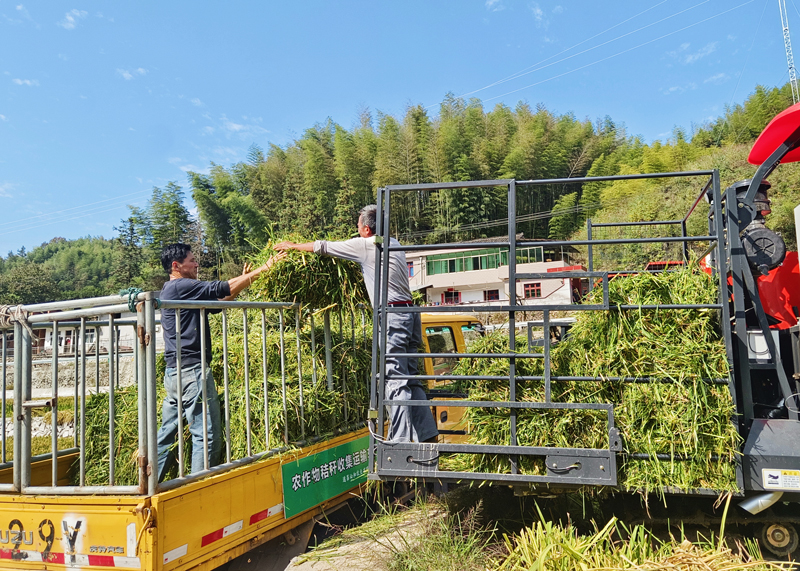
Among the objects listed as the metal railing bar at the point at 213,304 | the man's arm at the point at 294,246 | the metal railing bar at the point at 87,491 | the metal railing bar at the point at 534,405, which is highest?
the man's arm at the point at 294,246

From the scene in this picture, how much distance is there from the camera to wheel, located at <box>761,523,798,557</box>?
3.30 metres

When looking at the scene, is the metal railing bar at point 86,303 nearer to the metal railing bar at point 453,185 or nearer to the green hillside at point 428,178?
the metal railing bar at point 453,185

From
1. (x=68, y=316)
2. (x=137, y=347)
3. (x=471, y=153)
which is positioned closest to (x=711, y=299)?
(x=137, y=347)

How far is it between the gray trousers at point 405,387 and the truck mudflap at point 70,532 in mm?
1629

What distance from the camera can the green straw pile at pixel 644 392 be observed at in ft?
9.59

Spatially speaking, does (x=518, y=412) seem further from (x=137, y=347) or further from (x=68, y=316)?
(x=68, y=316)

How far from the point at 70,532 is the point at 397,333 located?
2299 millimetres

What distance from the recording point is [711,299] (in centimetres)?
307

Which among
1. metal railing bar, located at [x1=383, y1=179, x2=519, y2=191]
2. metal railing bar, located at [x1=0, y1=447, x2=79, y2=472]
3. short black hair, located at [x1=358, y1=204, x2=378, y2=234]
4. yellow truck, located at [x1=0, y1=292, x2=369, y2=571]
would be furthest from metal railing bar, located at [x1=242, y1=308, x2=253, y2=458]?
metal railing bar, located at [x1=0, y1=447, x2=79, y2=472]

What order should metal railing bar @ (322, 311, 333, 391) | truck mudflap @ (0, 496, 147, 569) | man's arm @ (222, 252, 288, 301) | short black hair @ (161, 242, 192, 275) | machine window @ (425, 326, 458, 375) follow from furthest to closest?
1. machine window @ (425, 326, 458, 375)
2. metal railing bar @ (322, 311, 333, 391)
3. short black hair @ (161, 242, 192, 275)
4. man's arm @ (222, 252, 288, 301)
5. truck mudflap @ (0, 496, 147, 569)

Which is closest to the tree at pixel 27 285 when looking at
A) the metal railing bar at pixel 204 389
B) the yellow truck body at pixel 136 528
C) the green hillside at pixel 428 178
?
the green hillside at pixel 428 178

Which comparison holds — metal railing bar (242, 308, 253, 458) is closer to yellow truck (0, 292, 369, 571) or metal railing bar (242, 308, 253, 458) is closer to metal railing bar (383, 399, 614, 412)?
yellow truck (0, 292, 369, 571)

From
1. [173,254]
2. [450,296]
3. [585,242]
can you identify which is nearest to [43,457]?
[173,254]

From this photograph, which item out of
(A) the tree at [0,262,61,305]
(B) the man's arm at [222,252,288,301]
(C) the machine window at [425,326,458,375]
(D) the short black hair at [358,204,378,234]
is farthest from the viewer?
(A) the tree at [0,262,61,305]
